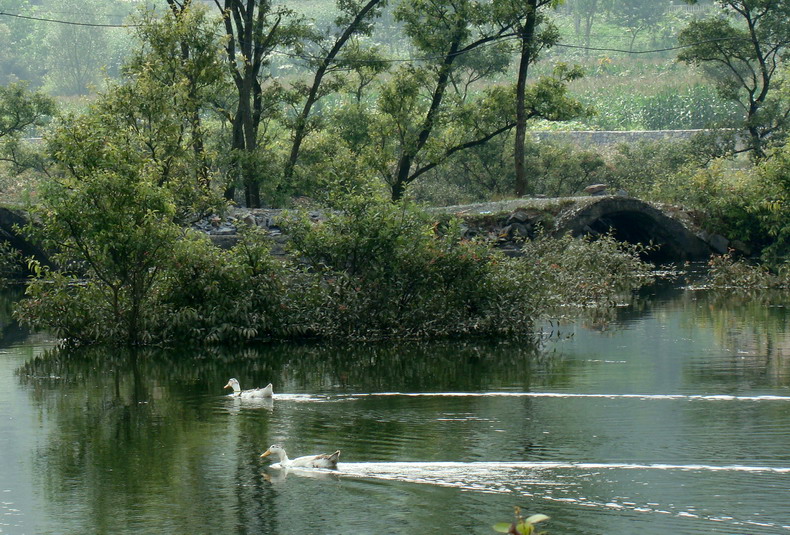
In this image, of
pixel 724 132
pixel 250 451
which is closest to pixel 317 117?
pixel 724 132

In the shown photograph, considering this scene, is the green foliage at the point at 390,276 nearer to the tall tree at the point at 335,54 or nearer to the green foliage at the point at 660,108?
the tall tree at the point at 335,54

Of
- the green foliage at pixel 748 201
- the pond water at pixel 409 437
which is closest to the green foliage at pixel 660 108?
the green foliage at pixel 748 201

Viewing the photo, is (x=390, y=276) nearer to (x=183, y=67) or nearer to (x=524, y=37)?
(x=183, y=67)

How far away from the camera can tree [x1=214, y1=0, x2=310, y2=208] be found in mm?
37281

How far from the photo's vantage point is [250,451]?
41.9 ft

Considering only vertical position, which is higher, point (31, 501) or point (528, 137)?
point (528, 137)

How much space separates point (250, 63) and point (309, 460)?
27.3 m

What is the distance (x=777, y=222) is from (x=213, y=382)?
77.3 ft

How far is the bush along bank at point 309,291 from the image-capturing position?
69.9ft

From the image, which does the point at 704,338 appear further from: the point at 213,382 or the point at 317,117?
the point at 317,117

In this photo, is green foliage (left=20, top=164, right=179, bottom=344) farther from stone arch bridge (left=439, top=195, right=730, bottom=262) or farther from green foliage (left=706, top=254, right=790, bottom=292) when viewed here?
green foliage (left=706, top=254, right=790, bottom=292)

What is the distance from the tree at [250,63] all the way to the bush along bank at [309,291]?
15.5m

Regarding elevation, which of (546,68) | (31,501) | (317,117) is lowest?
(31,501)

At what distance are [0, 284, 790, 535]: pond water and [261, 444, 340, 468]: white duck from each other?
0.15 meters
